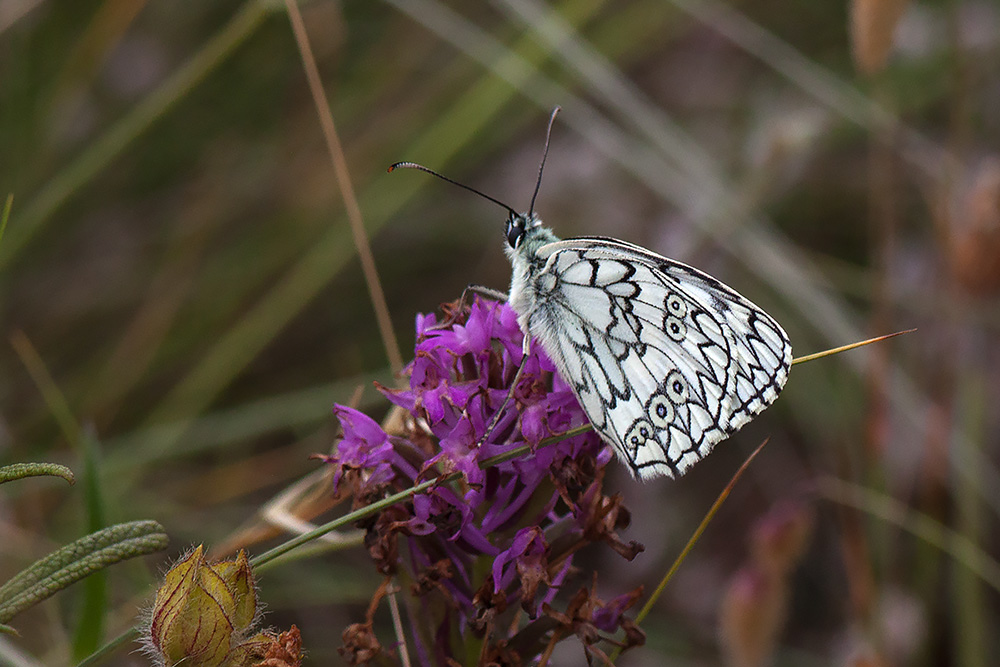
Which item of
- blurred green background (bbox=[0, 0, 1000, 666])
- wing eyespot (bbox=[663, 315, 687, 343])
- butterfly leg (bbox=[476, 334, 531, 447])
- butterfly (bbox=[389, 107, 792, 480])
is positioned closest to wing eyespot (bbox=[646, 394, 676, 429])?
butterfly (bbox=[389, 107, 792, 480])

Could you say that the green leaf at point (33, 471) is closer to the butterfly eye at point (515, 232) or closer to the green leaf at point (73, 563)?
the green leaf at point (73, 563)

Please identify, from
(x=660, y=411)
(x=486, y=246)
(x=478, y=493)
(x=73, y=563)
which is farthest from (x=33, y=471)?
(x=486, y=246)

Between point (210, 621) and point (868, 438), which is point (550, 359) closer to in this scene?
point (210, 621)

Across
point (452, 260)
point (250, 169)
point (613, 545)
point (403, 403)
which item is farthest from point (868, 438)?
point (250, 169)

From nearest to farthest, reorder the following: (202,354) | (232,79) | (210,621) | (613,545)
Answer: (210,621), (613,545), (202,354), (232,79)

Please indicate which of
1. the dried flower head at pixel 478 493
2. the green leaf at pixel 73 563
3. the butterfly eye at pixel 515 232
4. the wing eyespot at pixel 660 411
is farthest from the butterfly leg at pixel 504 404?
the green leaf at pixel 73 563

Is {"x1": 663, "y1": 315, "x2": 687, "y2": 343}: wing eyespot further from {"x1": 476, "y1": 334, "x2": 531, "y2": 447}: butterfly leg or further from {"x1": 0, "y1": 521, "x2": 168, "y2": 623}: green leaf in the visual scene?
{"x1": 0, "y1": 521, "x2": 168, "y2": 623}: green leaf

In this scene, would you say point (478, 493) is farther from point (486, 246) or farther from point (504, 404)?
point (486, 246)
